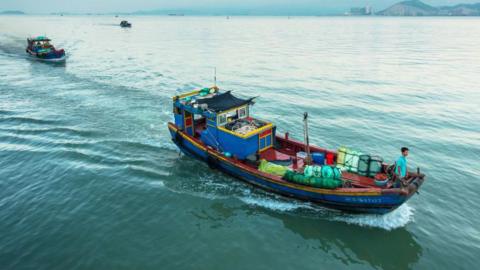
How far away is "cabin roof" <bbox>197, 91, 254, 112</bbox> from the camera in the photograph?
62.8 feet

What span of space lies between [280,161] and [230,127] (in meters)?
3.51

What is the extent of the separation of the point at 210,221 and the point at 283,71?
36854 mm

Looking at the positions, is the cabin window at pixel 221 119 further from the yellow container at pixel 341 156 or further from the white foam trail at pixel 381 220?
the white foam trail at pixel 381 220

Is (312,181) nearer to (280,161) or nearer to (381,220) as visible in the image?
(280,161)

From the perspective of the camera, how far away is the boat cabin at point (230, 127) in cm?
1843

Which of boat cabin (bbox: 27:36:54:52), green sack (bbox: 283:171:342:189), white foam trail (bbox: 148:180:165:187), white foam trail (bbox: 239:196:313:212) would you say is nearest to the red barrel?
green sack (bbox: 283:171:342:189)

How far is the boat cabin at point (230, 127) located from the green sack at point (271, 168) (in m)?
1.08

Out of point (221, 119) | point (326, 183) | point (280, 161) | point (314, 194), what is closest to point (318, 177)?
point (326, 183)

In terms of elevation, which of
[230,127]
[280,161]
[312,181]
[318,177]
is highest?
[230,127]

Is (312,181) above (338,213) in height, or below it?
above

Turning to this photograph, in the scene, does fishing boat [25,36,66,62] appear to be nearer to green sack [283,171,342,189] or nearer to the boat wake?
the boat wake

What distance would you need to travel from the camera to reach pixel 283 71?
49375 millimetres

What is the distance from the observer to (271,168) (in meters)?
17.8

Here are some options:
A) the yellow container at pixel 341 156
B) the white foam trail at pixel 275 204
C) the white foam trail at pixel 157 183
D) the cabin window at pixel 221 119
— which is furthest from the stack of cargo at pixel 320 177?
the white foam trail at pixel 157 183
